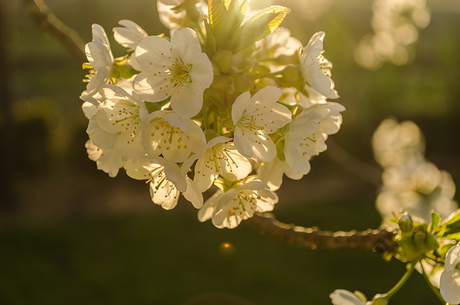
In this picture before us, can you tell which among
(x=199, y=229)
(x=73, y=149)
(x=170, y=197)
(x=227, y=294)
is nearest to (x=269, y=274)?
(x=227, y=294)

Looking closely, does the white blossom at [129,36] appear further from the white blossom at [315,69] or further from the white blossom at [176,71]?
the white blossom at [315,69]

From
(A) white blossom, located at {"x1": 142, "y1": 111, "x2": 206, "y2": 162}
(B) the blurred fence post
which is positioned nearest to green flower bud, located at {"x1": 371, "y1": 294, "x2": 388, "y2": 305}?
(A) white blossom, located at {"x1": 142, "y1": 111, "x2": 206, "y2": 162}

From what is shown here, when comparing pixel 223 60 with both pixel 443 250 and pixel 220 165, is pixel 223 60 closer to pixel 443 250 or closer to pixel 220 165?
pixel 220 165

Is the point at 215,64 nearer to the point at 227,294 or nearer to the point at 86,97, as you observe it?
the point at 86,97

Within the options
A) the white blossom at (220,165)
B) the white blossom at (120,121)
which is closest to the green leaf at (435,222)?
the white blossom at (220,165)

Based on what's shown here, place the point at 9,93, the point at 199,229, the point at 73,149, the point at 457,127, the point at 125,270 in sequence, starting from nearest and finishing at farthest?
1. the point at 125,270
2. the point at 199,229
3. the point at 9,93
4. the point at 73,149
5. the point at 457,127
